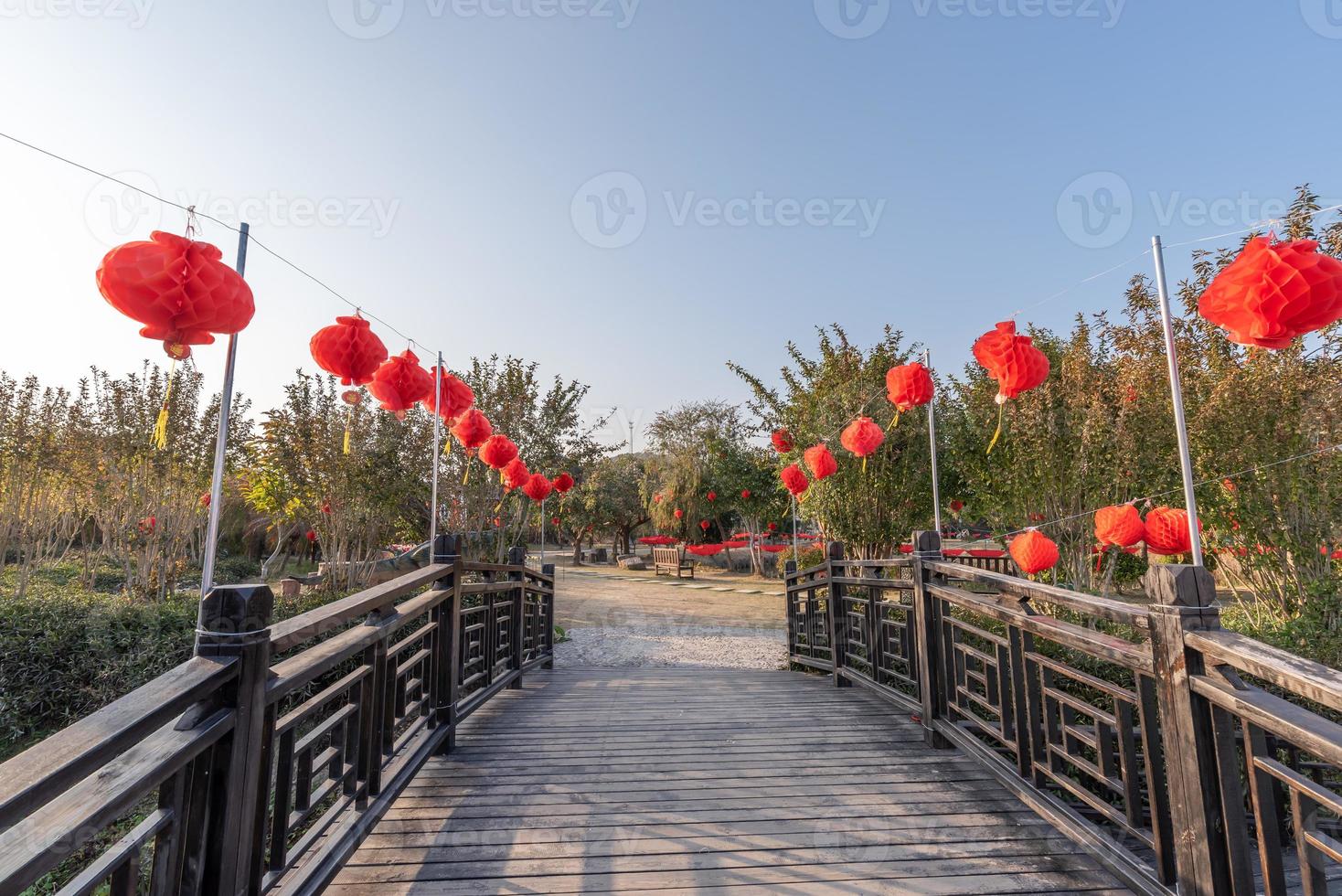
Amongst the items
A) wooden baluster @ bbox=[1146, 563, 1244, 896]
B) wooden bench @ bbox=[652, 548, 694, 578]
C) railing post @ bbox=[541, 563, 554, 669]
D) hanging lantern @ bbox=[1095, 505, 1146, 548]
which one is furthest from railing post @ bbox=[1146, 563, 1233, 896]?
wooden bench @ bbox=[652, 548, 694, 578]

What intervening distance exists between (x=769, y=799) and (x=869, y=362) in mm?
8693

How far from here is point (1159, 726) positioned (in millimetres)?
2146

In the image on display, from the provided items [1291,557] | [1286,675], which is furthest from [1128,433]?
[1286,675]

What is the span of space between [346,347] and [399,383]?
0.87 meters

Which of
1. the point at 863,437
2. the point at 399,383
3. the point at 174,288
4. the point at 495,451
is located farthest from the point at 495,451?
the point at 174,288

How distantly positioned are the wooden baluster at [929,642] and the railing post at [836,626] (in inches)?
56.6

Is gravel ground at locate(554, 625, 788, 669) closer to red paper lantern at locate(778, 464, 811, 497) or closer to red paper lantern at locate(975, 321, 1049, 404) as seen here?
red paper lantern at locate(778, 464, 811, 497)

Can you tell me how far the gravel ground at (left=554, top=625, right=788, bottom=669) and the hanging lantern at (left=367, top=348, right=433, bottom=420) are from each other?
4074 mm

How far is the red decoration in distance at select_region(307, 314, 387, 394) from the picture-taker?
3.19 meters

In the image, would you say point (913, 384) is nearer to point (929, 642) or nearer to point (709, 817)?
point (929, 642)

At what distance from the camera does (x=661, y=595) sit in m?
15.3

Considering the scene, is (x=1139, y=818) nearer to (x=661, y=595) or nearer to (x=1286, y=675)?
(x=1286, y=675)

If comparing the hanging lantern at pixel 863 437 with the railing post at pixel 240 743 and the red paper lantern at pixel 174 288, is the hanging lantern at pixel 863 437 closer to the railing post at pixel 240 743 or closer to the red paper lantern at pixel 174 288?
the red paper lantern at pixel 174 288

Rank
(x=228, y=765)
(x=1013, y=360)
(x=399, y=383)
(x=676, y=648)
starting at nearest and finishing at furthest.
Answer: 1. (x=228, y=765)
2. (x=399, y=383)
3. (x=1013, y=360)
4. (x=676, y=648)
